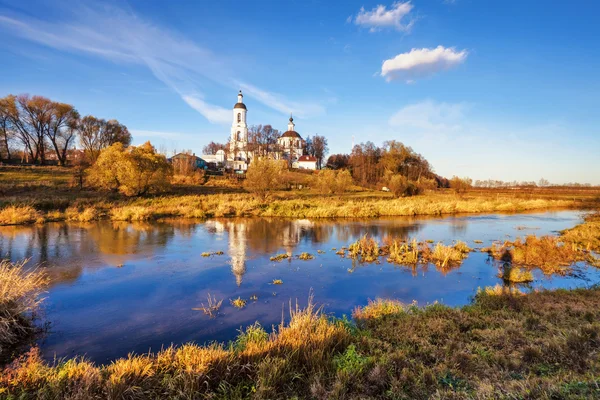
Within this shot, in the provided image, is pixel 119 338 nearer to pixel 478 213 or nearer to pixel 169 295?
pixel 169 295

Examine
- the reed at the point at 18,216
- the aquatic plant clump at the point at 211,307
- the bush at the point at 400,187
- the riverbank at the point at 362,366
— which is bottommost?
the aquatic plant clump at the point at 211,307

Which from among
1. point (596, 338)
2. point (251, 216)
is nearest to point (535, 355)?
point (596, 338)

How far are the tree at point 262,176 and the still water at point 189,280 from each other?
13456 mm

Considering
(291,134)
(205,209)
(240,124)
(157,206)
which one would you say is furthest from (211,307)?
(291,134)

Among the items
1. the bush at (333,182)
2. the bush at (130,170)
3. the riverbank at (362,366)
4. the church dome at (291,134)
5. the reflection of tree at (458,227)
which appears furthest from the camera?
the church dome at (291,134)

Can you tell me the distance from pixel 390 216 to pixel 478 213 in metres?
11.4

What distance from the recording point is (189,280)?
1234cm

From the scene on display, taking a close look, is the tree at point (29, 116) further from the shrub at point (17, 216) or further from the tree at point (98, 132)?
the shrub at point (17, 216)

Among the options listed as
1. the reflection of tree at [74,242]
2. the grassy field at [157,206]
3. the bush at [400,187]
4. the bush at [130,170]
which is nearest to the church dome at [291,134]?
the bush at [400,187]

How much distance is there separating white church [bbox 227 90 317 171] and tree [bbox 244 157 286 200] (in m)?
44.7

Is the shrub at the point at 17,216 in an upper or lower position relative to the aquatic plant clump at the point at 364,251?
upper

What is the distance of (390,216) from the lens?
33.3m

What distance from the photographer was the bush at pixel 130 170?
3216cm

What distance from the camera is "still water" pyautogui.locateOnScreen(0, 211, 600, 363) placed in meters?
8.23
